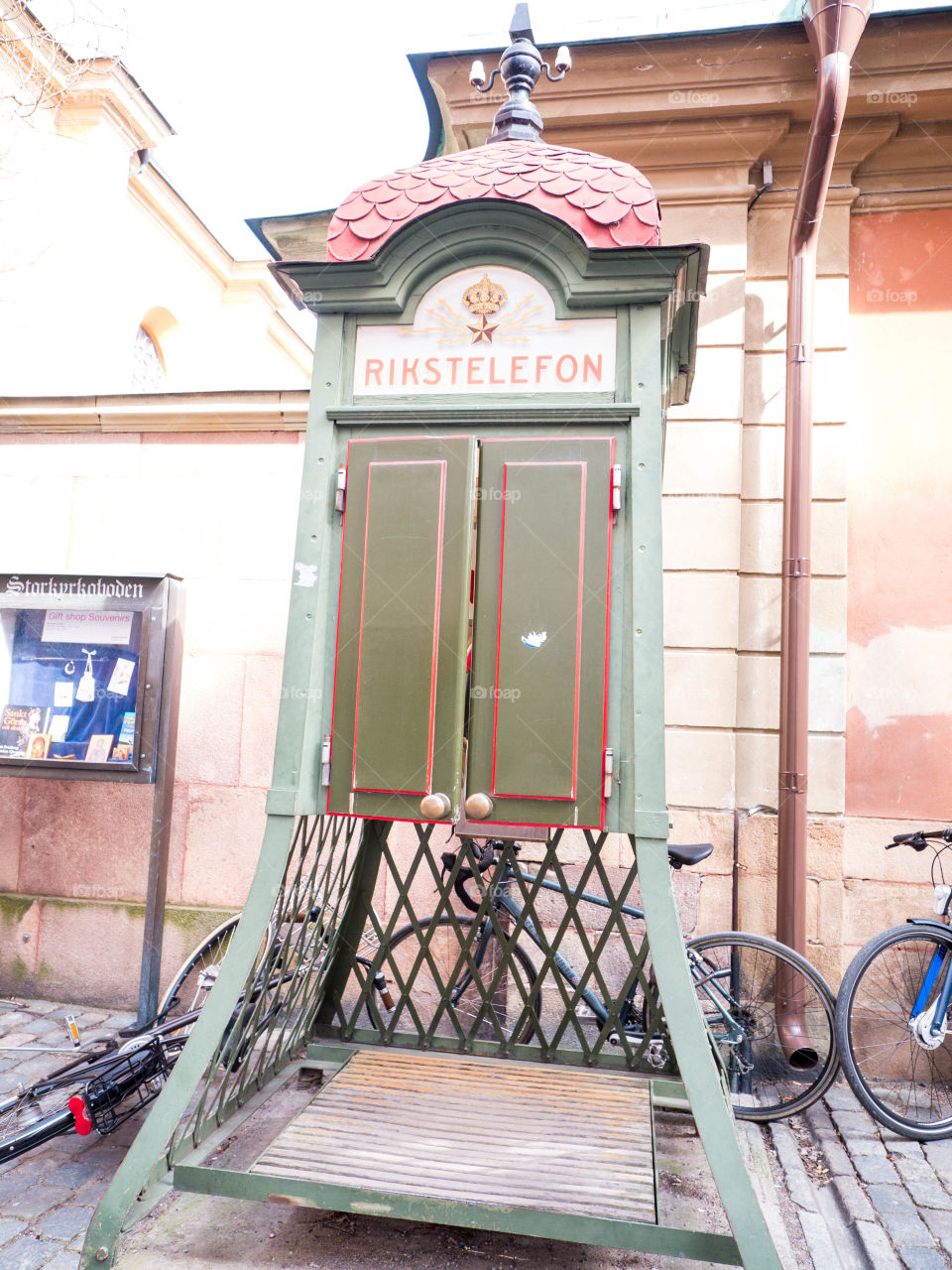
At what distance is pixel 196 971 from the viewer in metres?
4.27

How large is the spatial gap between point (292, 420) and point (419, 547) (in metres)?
2.24

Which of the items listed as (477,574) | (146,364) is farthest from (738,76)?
(146,364)

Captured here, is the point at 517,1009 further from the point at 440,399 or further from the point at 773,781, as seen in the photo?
the point at 440,399

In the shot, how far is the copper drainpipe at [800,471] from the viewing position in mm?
4051

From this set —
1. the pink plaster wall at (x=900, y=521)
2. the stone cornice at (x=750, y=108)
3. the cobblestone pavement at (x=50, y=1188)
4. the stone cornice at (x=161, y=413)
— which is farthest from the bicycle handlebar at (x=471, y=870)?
the stone cornice at (x=750, y=108)

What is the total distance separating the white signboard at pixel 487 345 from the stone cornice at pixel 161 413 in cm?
188

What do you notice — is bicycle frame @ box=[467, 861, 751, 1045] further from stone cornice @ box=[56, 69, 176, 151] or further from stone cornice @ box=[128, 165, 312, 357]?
stone cornice @ box=[128, 165, 312, 357]

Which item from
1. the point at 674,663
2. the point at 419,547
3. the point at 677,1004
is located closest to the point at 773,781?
the point at 674,663

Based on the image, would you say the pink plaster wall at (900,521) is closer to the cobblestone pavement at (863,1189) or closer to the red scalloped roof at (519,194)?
the cobblestone pavement at (863,1189)

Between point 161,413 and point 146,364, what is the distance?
7.88m

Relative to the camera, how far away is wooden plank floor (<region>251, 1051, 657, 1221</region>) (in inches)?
97.1

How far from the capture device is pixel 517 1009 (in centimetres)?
431

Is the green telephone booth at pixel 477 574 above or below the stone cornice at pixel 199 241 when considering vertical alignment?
below

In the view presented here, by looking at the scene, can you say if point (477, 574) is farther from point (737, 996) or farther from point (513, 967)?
point (737, 996)
